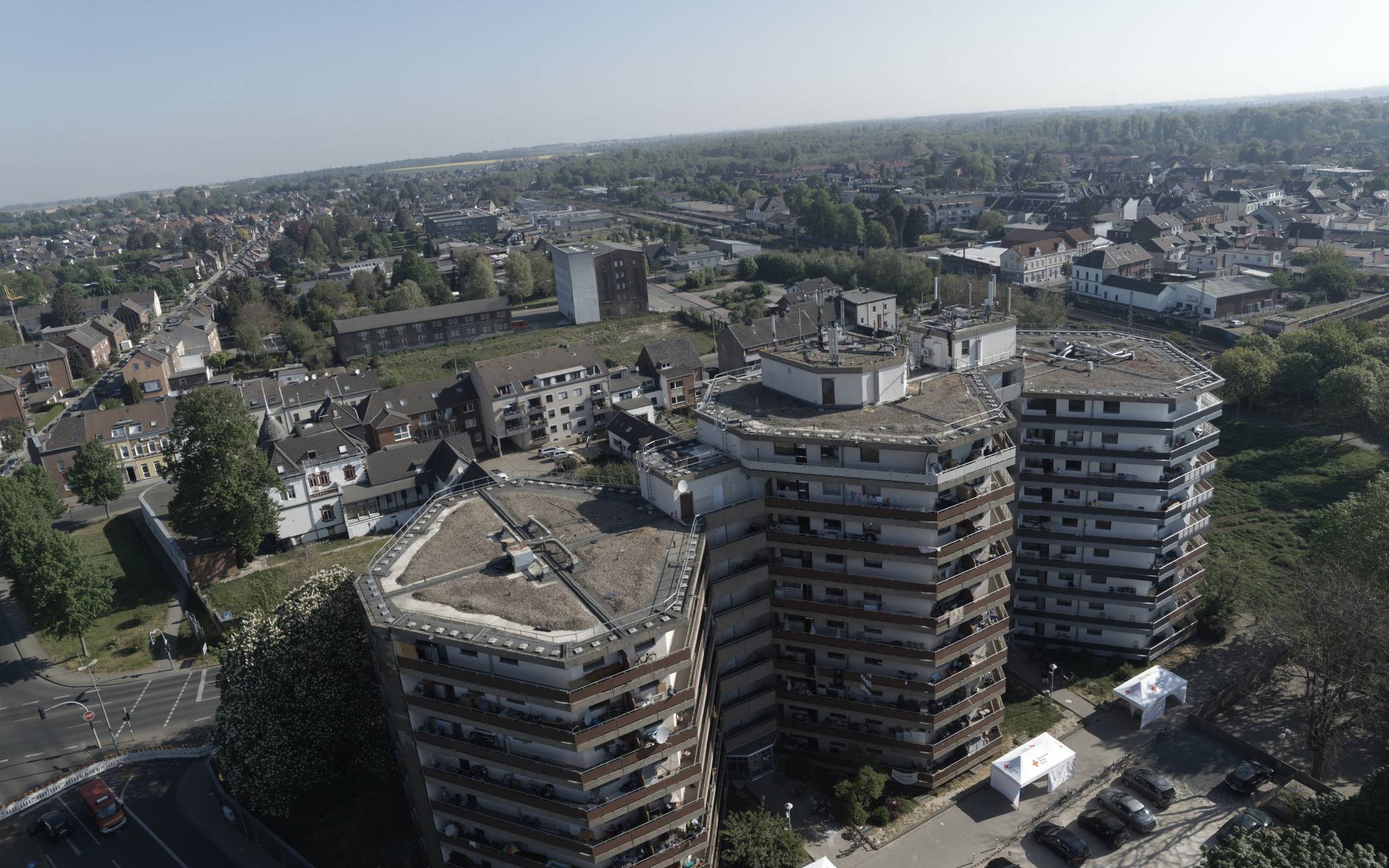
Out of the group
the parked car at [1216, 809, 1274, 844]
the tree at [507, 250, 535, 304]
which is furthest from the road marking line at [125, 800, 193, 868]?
the tree at [507, 250, 535, 304]

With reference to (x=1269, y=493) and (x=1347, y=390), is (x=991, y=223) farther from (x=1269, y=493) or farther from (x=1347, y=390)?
(x=1269, y=493)

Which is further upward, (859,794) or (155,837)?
(859,794)

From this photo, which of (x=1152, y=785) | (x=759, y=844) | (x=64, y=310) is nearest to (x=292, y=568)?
(x=759, y=844)

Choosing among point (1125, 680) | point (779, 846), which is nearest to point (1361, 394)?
point (1125, 680)

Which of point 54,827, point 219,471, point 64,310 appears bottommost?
point 54,827

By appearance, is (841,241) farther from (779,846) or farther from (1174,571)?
(779,846)

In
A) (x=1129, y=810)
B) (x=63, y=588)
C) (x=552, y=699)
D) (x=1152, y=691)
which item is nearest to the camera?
(x=552, y=699)
